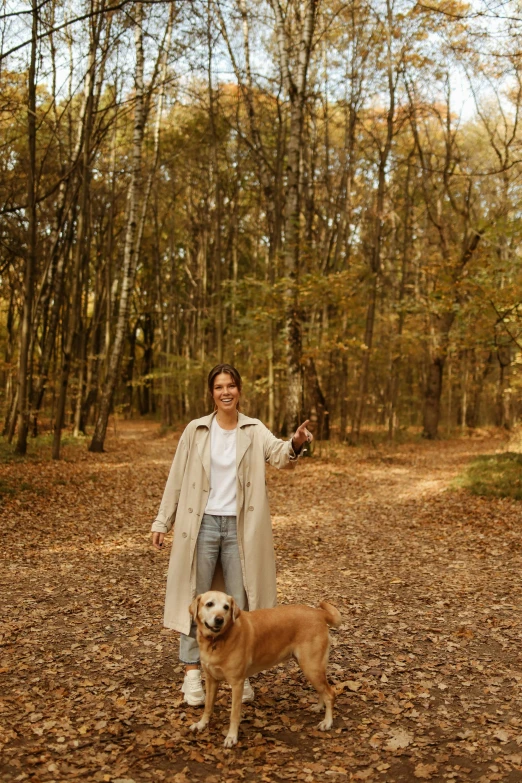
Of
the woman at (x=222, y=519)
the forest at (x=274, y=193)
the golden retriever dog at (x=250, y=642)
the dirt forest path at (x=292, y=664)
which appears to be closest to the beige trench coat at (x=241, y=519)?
the woman at (x=222, y=519)

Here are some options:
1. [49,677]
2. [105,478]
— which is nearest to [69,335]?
[105,478]

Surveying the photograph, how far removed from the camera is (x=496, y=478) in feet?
45.3

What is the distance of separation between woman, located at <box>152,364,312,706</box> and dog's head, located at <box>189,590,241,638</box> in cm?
48

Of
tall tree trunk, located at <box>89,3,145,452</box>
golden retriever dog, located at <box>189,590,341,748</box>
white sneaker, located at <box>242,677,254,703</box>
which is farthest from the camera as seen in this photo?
tall tree trunk, located at <box>89,3,145,452</box>

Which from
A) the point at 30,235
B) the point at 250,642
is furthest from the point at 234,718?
the point at 30,235

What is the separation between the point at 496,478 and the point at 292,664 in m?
9.85

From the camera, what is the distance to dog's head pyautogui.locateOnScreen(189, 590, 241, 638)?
11.6 feet

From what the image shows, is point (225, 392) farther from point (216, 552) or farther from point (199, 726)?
point (199, 726)

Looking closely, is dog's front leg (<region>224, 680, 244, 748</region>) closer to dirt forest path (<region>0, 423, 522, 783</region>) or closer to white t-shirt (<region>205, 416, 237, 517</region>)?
dirt forest path (<region>0, 423, 522, 783</region>)

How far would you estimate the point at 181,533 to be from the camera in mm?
4227

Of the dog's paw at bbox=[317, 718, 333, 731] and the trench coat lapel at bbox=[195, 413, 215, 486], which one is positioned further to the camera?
the trench coat lapel at bbox=[195, 413, 215, 486]

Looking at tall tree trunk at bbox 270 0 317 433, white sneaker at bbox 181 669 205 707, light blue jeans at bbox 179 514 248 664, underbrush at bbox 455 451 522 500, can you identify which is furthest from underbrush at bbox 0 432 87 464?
light blue jeans at bbox 179 514 248 664

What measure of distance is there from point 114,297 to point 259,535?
85.1 feet

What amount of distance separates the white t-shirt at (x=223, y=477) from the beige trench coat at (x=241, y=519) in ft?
0.15
